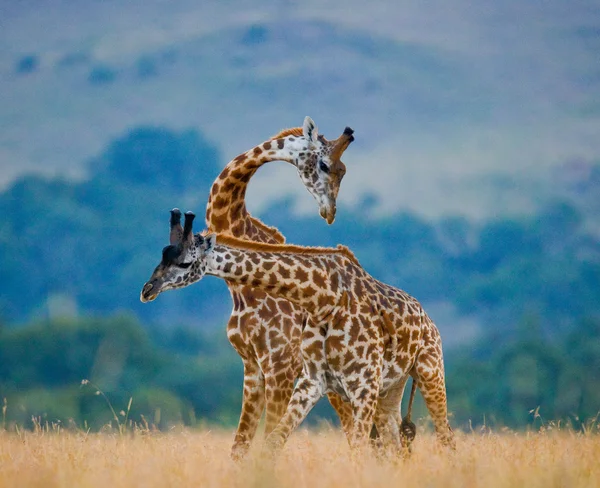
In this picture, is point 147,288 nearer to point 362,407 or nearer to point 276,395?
point 276,395

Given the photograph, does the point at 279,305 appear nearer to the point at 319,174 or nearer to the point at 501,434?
the point at 319,174

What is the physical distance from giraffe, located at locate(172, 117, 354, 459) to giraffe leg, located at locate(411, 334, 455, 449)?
0.90 metres

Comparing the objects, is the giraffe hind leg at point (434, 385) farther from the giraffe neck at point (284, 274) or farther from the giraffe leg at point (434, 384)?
the giraffe neck at point (284, 274)

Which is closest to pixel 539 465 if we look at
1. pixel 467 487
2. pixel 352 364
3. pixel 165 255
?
pixel 467 487

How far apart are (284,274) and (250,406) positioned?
1.59 m

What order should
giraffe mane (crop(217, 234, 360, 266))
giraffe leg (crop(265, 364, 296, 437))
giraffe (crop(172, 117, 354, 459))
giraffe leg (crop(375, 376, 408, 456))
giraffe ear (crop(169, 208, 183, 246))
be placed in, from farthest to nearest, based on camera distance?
giraffe leg (crop(375, 376, 408, 456)), giraffe (crop(172, 117, 354, 459)), giraffe leg (crop(265, 364, 296, 437)), giraffe mane (crop(217, 234, 360, 266)), giraffe ear (crop(169, 208, 183, 246))

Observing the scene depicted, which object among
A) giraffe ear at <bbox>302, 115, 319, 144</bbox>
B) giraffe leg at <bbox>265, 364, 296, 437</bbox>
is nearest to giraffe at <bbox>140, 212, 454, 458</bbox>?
giraffe leg at <bbox>265, 364, 296, 437</bbox>

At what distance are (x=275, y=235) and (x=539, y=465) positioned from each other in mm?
3927

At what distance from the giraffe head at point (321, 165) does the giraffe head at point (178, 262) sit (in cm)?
211

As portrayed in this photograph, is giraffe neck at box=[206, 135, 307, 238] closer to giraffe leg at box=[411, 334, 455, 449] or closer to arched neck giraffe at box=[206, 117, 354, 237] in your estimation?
arched neck giraffe at box=[206, 117, 354, 237]

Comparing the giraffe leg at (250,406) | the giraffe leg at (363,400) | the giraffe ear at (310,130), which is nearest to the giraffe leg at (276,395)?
the giraffe leg at (250,406)

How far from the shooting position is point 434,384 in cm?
1115

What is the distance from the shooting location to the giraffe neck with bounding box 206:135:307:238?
36.9 feet

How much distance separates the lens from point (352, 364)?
9.89 meters
